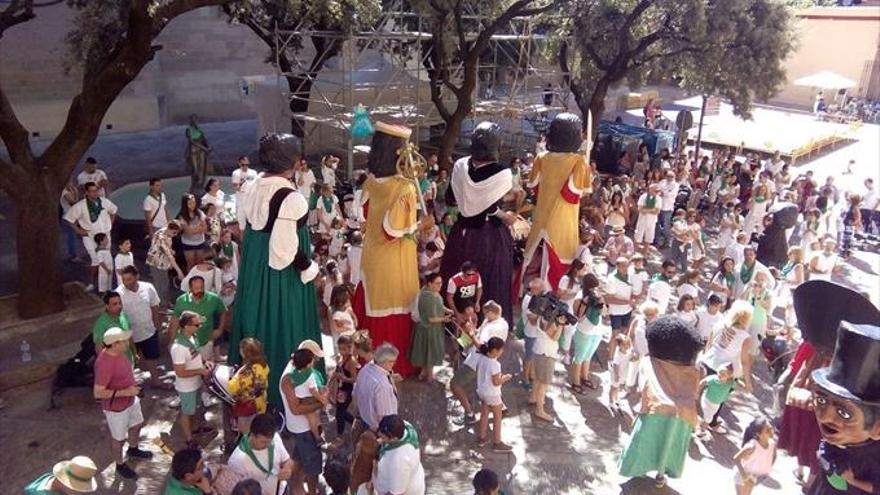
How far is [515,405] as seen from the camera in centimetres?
670

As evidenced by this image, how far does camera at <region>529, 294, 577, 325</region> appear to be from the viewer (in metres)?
6.17

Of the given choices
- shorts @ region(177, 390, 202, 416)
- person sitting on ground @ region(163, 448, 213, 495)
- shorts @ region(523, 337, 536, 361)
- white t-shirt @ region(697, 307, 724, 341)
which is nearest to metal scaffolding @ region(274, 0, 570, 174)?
shorts @ region(523, 337, 536, 361)

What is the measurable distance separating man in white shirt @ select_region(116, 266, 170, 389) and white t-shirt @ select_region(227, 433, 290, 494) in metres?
2.48

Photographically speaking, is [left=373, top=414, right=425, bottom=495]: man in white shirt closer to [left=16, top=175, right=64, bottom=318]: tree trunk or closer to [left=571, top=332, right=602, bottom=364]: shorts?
[left=571, top=332, right=602, bottom=364]: shorts

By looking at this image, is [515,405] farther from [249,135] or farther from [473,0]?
[249,135]

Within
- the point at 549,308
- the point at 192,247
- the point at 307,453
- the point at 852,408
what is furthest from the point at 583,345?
the point at 192,247

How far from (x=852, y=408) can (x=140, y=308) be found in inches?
211

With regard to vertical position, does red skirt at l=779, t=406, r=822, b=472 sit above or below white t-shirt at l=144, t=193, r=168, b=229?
below

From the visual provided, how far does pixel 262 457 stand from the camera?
13.7ft

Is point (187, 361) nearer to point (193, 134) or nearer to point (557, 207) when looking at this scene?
point (557, 207)

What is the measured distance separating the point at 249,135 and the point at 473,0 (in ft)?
28.8

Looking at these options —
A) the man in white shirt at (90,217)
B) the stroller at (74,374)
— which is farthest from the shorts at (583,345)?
the man in white shirt at (90,217)

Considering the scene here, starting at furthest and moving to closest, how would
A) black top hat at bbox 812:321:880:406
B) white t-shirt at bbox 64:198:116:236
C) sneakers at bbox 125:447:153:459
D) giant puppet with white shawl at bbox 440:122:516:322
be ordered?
white t-shirt at bbox 64:198:116:236
giant puppet with white shawl at bbox 440:122:516:322
sneakers at bbox 125:447:153:459
black top hat at bbox 812:321:880:406

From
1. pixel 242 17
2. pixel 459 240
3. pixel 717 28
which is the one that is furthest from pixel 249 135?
pixel 459 240
